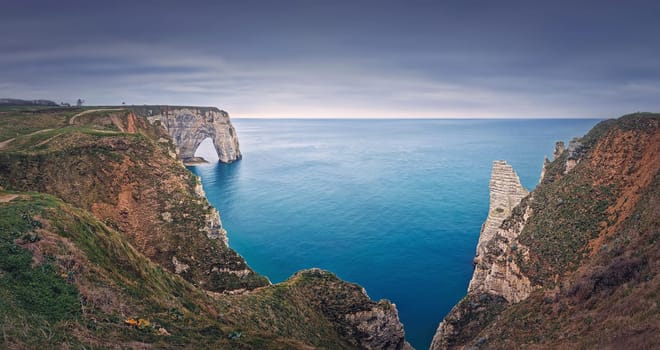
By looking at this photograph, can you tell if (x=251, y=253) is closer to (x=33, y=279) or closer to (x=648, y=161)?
(x=33, y=279)

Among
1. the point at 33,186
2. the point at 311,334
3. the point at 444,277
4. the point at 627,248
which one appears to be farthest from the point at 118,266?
the point at 444,277

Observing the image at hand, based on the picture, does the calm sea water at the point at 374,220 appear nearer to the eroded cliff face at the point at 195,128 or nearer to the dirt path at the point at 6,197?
the eroded cliff face at the point at 195,128

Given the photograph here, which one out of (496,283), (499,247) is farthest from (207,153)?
(496,283)


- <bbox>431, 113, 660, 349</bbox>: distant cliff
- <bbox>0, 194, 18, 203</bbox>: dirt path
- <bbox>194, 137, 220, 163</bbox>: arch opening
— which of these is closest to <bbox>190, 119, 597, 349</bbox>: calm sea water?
<bbox>431, 113, 660, 349</bbox>: distant cliff

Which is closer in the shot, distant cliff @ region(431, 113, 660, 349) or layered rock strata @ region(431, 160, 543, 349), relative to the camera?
distant cliff @ region(431, 113, 660, 349)

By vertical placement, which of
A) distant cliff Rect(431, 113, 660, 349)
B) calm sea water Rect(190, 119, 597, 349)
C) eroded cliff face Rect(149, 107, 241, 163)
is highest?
eroded cliff face Rect(149, 107, 241, 163)

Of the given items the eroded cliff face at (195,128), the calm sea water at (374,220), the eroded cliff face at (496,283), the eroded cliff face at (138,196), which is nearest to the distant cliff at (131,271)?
the eroded cliff face at (138,196)

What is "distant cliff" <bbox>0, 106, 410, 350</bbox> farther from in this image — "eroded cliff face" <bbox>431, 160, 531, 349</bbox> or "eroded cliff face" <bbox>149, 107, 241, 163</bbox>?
"eroded cliff face" <bbox>149, 107, 241, 163</bbox>
